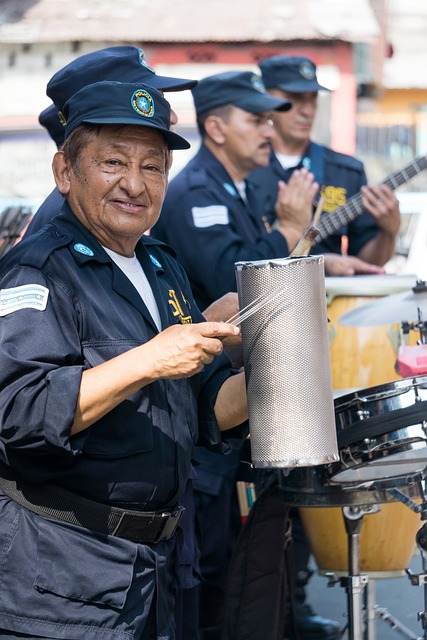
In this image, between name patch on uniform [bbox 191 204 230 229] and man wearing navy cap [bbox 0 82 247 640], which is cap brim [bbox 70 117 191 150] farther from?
name patch on uniform [bbox 191 204 230 229]

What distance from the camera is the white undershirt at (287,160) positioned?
18.5 feet

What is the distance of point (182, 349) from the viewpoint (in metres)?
2.42

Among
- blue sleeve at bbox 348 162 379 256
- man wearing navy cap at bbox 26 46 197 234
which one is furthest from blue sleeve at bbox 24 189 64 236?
blue sleeve at bbox 348 162 379 256

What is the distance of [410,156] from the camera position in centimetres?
1577

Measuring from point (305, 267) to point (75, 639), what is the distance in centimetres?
96

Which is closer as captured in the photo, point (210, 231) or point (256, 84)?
point (210, 231)

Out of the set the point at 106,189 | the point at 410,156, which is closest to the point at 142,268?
the point at 106,189

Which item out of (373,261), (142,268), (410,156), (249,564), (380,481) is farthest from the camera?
(410,156)

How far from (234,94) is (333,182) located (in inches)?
33.9

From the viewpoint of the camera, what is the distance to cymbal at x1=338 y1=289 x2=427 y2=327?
377 centimetres

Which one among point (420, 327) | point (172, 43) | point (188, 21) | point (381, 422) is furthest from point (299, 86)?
point (188, 21)

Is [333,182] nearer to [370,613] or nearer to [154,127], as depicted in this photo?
[370,613]

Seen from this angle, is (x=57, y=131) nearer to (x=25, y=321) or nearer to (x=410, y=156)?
(x=25, y=321)

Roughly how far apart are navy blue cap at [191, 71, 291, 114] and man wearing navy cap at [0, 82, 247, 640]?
2.04 m
